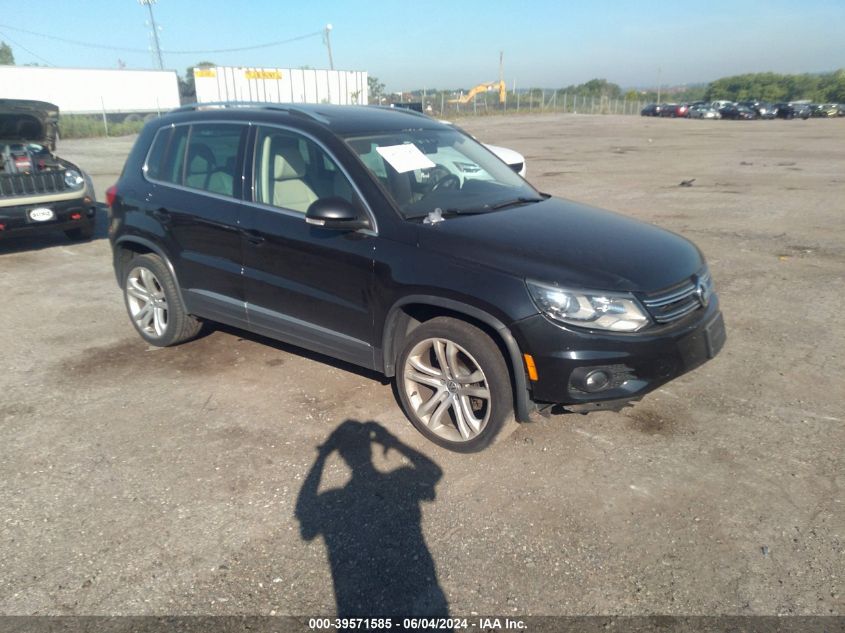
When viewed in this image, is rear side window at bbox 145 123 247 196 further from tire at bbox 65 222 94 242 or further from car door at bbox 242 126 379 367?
tire at bbox 65 222 94 242

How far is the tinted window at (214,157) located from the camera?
4.58 metres

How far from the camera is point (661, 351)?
3385mm

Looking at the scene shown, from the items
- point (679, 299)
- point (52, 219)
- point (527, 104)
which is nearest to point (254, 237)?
point (679, 299)

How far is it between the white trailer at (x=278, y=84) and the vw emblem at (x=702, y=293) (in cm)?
4800

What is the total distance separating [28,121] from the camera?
27.7 ft

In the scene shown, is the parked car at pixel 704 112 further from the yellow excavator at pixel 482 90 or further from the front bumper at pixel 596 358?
the front bumper at pixel 596 358

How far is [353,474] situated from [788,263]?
6202 mm

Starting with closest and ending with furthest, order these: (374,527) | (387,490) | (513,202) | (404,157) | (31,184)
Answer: (374,527) → (387,490) → (404,157) → (513,202) → (31,184)

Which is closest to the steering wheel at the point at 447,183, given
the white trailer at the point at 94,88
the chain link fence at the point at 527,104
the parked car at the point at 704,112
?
the white trailer at the point at 94,88

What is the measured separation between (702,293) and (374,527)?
88.1 inches

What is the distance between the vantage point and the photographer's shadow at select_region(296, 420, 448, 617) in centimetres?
268

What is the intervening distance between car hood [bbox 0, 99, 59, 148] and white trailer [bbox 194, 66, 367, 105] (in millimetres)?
41335

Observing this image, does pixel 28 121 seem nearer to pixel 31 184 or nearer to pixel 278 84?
pixel 31 184

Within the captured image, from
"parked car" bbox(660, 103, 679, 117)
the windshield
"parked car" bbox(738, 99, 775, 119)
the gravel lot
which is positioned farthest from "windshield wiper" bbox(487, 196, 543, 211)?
"parked car" bbox(660, 103, 679, 117)
